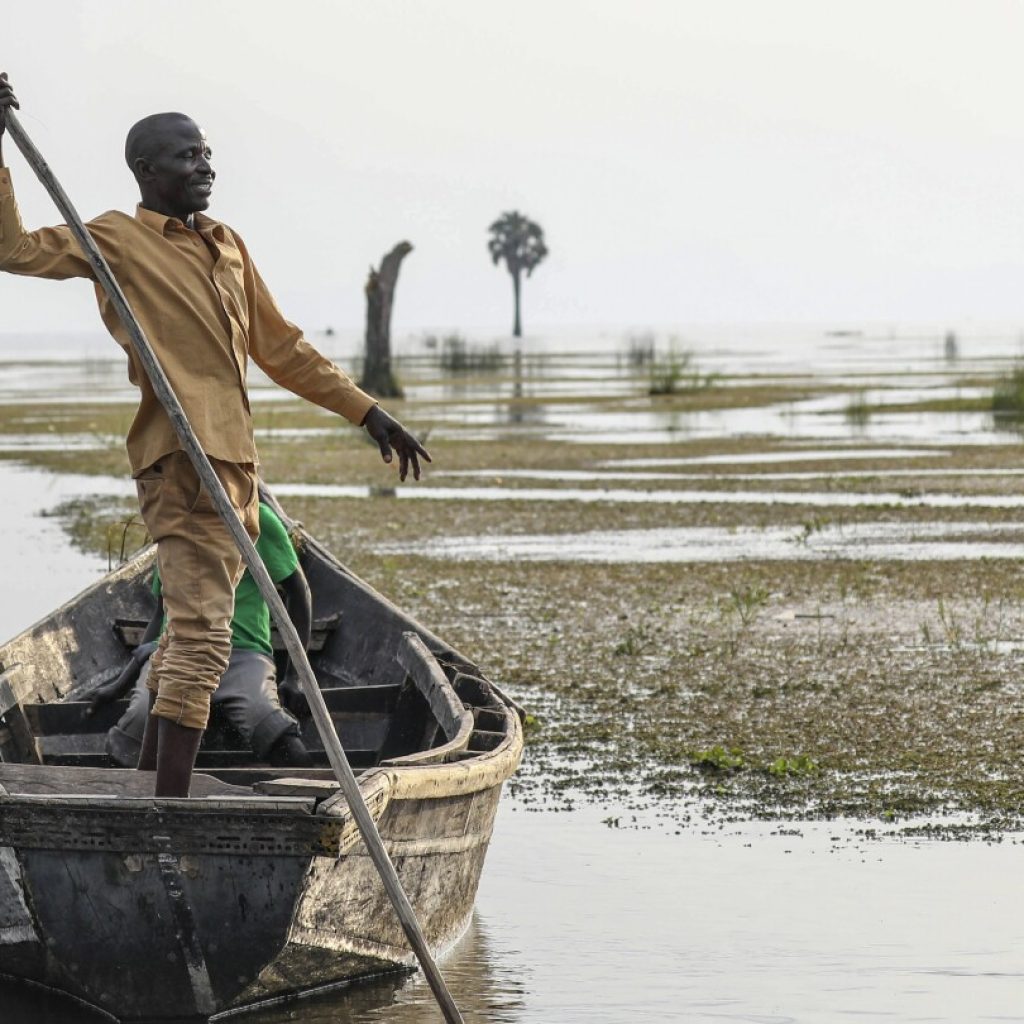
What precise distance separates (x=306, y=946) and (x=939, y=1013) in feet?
5.74

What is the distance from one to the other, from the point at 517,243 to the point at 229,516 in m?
103

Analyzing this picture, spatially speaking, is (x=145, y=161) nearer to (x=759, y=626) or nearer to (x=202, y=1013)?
(x=202, y=1013)

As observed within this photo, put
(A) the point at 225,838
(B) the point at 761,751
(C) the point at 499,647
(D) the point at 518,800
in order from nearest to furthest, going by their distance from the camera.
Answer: (A) the point at 225,838 < (D) the point at 518,800 < (B) the point at 761,751 < (C) the point at 499,647

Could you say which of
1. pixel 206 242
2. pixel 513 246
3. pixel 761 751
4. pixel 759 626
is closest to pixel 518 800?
pixel 761 751

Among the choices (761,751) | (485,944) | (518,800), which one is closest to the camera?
(485,944)

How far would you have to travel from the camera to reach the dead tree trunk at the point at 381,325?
3697cm

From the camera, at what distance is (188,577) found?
4957mm

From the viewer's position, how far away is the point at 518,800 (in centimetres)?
763

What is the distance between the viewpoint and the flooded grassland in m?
7.91

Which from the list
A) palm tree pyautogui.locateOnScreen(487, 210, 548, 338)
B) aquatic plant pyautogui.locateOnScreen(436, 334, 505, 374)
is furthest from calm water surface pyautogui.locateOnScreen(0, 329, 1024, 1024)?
palm tree pyautogui.locateOnScreen(487, 210, 548, 338)

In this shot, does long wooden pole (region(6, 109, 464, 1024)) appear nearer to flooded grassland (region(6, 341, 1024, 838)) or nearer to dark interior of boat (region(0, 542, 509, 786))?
dark interior of boat (region(0, 542, 509, 786))

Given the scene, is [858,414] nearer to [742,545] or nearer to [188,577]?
[742,545]

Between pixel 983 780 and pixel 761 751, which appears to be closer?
pixel 983 780

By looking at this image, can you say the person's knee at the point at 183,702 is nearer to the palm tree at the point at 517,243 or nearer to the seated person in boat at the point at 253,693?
the seated person in boat at the point at 253,693
